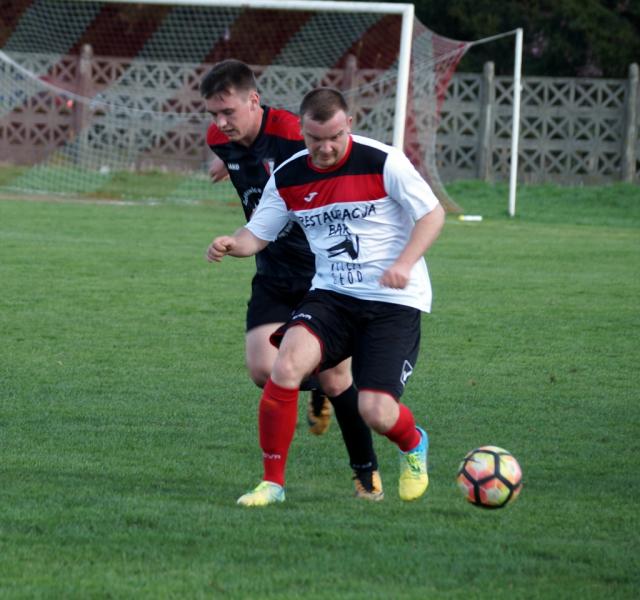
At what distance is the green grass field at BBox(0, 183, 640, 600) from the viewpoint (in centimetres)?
412

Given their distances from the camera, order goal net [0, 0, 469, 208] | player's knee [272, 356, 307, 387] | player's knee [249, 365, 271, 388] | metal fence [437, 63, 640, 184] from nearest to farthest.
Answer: player's knee [272, 356, 307, 387]
player's knee [249, 365, 271, 388]
goal net [0, 0, 469, 208]
metal fence [437, 63, 640, 184]

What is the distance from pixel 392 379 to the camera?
5199 mm

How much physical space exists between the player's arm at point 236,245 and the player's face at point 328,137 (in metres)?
0.50

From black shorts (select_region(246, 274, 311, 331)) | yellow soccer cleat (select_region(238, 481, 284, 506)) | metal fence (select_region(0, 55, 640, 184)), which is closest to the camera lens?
yellow soccer cleat (select_region(238, 481, 284, 506))

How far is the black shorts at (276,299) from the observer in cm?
614

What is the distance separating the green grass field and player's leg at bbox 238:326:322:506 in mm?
119

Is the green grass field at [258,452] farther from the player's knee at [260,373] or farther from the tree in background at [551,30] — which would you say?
the tree in background at [551,30]

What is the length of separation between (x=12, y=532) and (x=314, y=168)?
74.9 inches

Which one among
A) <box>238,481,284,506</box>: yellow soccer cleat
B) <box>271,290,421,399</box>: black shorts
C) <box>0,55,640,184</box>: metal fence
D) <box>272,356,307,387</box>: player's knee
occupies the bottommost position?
<box>238,481,284,506</box>: yellow soccer cleat

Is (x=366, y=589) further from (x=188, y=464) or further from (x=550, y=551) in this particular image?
(x=188, y=464)

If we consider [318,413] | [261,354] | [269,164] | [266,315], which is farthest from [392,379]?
[269,164]

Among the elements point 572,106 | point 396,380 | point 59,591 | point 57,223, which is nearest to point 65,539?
point 59,591

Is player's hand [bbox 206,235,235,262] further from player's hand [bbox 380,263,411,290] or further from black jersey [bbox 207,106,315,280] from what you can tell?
player's hand [bbox 380,263,411,290]

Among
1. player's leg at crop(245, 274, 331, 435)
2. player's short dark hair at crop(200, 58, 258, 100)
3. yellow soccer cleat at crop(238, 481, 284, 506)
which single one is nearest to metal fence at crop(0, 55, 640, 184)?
player's leg at crop(245, 274, 331, 435)
